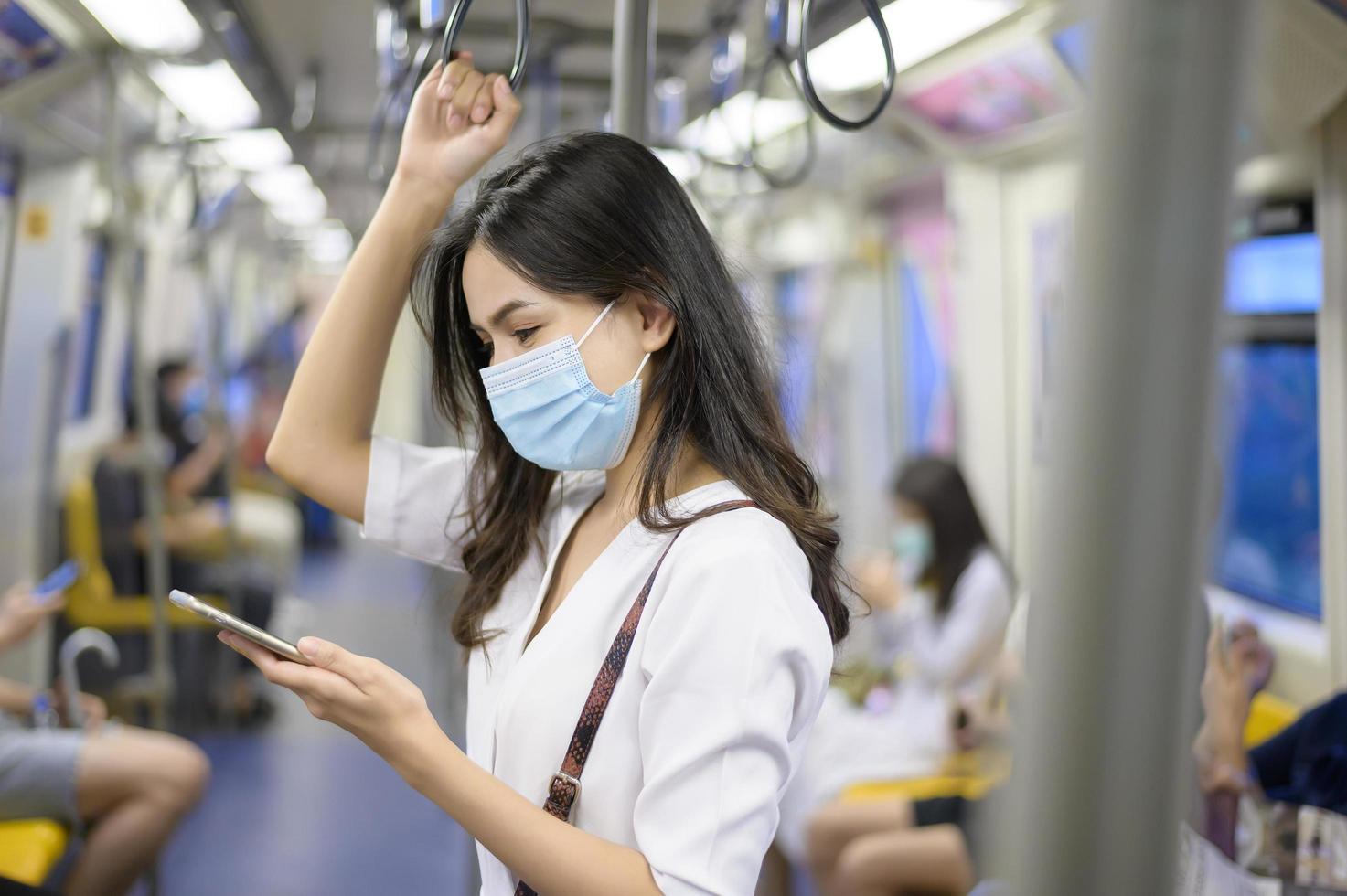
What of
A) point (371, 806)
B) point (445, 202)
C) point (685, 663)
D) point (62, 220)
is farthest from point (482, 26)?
point (371, 806)

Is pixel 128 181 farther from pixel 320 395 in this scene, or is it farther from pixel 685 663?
pixel 685 663

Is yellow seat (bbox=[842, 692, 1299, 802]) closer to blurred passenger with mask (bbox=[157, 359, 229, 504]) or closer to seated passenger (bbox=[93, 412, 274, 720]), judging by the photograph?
seated passenger (bbox=[93, 412, 274, 720])

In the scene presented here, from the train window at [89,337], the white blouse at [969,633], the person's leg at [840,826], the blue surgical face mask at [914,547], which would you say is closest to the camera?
the person's leg at [840,826]

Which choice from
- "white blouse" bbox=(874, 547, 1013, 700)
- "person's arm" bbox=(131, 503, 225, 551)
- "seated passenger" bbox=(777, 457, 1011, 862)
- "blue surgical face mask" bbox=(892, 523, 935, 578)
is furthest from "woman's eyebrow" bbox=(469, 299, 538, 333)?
"person's arm" bbox=(131, 503, 225, 551)

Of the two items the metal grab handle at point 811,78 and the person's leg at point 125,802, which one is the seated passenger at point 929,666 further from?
the metal grab handle at point 811,78

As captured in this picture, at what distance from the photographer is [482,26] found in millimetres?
2682

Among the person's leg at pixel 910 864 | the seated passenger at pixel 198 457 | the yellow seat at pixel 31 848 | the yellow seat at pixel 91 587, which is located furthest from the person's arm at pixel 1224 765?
the seated passenger at pixel 198 457

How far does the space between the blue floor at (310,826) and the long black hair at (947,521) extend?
1.61 m

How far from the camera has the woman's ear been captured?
1.22 meters

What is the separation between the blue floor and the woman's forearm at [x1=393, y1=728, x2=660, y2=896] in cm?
165

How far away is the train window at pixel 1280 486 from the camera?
2.61 m

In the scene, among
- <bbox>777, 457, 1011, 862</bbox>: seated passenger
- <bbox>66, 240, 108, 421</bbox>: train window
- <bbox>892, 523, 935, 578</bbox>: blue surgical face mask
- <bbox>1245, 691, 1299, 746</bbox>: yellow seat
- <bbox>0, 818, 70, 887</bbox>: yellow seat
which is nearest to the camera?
<bbox>0, 818, 70, 887</bbox>: yellow seat

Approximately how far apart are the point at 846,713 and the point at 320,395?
98.5 inches

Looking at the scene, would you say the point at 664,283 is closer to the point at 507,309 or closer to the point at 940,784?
the point at 507,309
